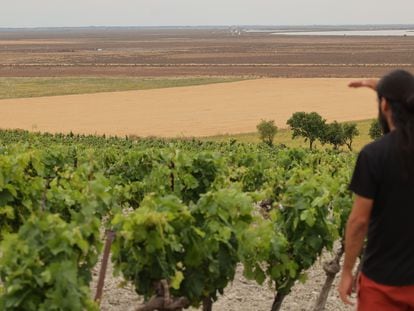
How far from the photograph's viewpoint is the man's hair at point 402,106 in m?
3.96

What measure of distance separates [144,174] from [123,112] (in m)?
43.2

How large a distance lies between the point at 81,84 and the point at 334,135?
43.9 m

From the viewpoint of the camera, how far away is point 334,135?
1389 inches

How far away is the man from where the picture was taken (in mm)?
3973

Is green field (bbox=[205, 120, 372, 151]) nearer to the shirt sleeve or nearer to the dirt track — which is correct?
the dirt track

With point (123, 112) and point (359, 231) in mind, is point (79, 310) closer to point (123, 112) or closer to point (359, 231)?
point (359, 231)

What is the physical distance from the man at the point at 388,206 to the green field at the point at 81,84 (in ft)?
208

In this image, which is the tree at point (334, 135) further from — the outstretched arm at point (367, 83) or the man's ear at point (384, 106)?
the man's ear at point (384, 106)

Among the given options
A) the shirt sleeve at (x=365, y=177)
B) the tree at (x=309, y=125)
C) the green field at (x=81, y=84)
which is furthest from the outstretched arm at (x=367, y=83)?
the green field at (x=81, y=84)

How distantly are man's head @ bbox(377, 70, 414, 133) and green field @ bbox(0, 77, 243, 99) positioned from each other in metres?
63.4

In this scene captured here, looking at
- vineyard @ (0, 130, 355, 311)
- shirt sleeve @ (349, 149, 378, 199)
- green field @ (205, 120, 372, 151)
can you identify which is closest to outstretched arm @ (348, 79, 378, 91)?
shirt sleeve @ (349, 149, 378, 199)

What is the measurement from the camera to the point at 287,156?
1384 centimetres

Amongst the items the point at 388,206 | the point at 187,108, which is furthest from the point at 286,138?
the point at 388,206

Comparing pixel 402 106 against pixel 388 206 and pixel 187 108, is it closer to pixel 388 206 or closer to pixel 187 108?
pixel 388 206
